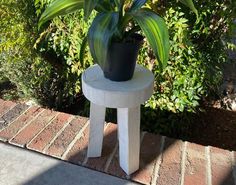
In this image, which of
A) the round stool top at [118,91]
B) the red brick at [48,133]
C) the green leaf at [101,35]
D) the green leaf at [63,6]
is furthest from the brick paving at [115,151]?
the green leaf at [63,6]

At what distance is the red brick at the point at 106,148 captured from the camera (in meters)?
1.75

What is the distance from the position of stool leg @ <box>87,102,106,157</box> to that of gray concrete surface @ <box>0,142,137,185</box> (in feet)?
0.36

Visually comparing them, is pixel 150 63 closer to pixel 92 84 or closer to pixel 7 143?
pixel 92 84

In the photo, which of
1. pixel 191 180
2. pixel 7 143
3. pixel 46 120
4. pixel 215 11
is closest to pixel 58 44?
pixel 46 120

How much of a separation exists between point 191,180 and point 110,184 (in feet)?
1.32

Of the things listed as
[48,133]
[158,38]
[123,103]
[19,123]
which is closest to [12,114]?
[19,123]

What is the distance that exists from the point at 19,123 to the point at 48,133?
229mm

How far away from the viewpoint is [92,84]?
4.77 ft

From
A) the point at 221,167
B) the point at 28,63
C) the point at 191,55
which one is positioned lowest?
the point at 221,167

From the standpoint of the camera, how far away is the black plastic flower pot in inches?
53.6

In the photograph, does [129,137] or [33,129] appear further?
[33,129]

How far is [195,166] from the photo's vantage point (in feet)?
5.68

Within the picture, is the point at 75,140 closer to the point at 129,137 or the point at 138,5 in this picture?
the point at 129,137

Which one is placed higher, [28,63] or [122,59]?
[122,59]
